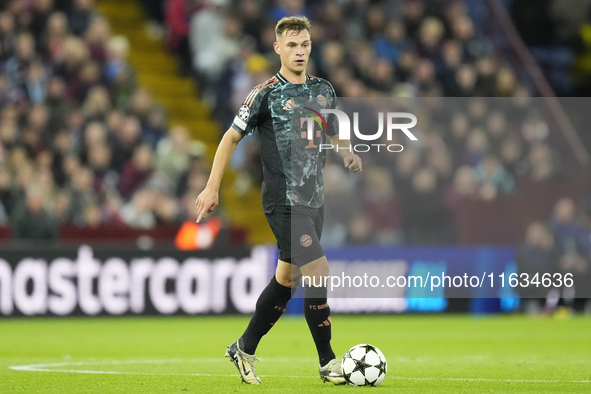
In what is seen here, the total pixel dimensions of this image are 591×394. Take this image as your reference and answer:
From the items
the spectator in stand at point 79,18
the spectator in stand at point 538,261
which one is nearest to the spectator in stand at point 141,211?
the spectator in stand at point 79,18

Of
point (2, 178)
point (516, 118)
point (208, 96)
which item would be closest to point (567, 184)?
point (516, 118)

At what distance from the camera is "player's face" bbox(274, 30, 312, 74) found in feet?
22.4

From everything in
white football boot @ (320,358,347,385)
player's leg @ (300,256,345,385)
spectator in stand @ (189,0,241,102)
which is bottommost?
white football boot @ (320,358,347,385)

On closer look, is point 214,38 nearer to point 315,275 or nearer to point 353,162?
point 353,162

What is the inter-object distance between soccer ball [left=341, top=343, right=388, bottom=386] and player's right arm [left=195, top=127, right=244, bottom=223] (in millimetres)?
1307

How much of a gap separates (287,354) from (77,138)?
21.1 ft

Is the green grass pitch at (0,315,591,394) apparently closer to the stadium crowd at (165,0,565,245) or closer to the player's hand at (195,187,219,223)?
the player's hand at (195,187,219,223)

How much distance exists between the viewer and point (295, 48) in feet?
22.5

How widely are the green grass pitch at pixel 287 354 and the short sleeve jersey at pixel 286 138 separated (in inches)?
49.9

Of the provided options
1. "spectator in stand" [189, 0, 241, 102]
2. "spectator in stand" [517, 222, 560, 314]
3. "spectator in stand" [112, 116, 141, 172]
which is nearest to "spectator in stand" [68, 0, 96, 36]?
"spectator in stand" [112, 116, 141, 172]

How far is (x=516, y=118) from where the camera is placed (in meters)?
16.5

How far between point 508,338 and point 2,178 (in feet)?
23.0

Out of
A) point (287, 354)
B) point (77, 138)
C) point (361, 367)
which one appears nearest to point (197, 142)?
point (77, 138)

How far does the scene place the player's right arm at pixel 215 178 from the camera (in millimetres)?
6656
